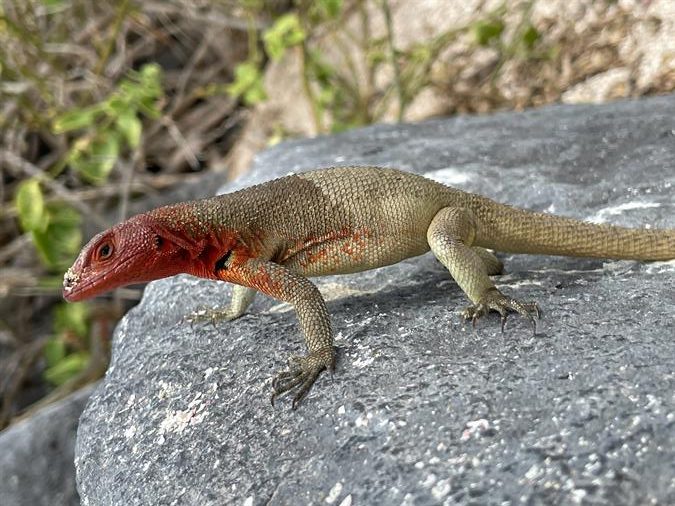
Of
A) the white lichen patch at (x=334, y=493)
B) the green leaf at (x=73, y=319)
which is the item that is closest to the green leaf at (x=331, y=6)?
the green leaf at (x=73, y=319)

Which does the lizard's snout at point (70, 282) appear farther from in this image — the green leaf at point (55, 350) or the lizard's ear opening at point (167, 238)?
the green leaf at point (55, 350)

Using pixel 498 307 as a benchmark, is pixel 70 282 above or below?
above

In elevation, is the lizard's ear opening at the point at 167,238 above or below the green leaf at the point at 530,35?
below

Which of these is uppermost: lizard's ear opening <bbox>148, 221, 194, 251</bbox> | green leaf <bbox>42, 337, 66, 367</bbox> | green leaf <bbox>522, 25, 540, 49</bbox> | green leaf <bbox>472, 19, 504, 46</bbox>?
green leaf <bbox>472, 19, 504, 46</bbox>

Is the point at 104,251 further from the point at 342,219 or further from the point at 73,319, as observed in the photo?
the point at 73,319

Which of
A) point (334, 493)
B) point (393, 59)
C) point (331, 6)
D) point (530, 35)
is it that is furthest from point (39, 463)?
point (530, 35)

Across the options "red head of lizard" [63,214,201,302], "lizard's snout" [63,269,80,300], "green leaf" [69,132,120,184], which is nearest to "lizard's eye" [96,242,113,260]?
"red head of lizard" [63,214,201,302]

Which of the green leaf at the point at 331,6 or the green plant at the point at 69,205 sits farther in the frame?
the green leaf at the point at 331,6

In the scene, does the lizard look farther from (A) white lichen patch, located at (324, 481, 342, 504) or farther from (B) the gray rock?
(B) the gray rock
